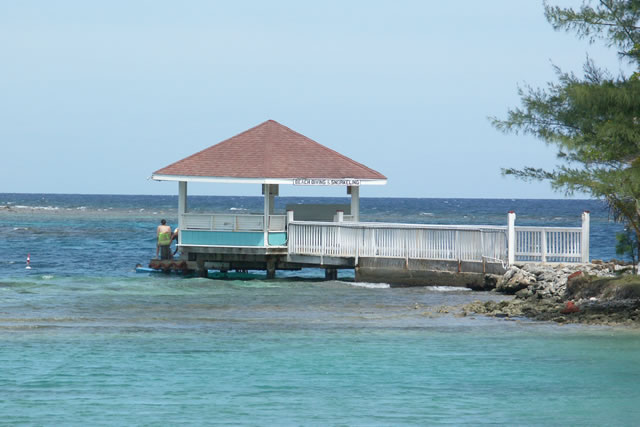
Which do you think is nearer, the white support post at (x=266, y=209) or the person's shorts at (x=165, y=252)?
the white support post at (x=266, y=209)

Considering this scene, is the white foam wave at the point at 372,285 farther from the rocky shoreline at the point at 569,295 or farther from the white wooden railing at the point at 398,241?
the rocky shoreline at the point at 569,295

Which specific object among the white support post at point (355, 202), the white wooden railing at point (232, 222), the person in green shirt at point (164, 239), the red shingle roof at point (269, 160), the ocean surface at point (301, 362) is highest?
the red shingle roof at point (269, 160)

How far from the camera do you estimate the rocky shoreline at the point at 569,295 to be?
66.5 ft

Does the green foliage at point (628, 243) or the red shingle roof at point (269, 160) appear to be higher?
the red shingle roof at point (269, 160)

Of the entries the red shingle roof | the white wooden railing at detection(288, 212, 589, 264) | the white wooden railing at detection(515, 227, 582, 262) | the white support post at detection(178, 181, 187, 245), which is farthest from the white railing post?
the white support post at detection(178, 181, 187, 245)

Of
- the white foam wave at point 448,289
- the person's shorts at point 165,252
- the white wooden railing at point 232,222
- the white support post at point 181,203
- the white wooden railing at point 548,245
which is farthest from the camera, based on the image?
the person's shorts at point 165,252

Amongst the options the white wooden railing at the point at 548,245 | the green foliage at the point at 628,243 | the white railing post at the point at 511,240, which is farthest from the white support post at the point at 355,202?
the green foliage at the point at 628,243

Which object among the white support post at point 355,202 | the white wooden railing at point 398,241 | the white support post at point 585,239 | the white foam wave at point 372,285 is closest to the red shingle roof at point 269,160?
the white support post at point 355,202

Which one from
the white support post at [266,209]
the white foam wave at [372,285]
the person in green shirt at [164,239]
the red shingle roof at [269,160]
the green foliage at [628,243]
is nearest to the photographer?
the green foliage at [628,243]

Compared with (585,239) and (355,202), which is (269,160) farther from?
(585,239)

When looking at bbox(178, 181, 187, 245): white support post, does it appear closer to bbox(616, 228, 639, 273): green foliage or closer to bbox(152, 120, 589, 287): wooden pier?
bbox(152, 120, 589, 287): wooden pier

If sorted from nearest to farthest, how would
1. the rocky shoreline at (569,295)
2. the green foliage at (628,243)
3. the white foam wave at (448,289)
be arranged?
the rocky shoreline at (569,295)
the green foliage at (628,243)
the white foam wave at (448,289)

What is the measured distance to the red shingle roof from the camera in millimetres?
→ 29062

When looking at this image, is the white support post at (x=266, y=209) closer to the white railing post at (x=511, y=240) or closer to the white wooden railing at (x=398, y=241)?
the white wooden railing at (x=398, y=241)
